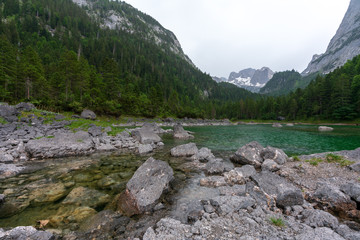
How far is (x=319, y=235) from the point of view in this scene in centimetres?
432

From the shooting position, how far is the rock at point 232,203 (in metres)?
5.76

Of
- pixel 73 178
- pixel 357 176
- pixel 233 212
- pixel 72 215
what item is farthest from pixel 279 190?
pixel 73 178

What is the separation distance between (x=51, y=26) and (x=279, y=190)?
186107mm

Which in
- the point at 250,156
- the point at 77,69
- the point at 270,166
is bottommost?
the point at 270,166

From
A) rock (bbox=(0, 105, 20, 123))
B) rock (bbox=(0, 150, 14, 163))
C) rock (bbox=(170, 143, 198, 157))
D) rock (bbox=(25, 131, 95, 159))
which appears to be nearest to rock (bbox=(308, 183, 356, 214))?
rock (bbox=(170, 143, 198, 157))

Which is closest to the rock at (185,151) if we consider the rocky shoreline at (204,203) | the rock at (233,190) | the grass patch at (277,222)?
the rocky shoreline at (204,203)

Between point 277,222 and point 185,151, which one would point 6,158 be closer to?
point 185,151

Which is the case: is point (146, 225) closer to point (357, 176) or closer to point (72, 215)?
point (72, 215)

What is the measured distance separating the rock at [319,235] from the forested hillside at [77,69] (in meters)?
52.8

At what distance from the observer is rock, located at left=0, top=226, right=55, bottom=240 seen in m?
4.36

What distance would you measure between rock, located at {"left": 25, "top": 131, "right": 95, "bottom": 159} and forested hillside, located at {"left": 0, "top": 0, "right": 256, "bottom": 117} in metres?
33.1

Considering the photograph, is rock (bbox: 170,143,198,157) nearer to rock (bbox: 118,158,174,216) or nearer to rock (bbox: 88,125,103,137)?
rock (bbox: 118,158,174,216)

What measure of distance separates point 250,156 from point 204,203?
8.89m

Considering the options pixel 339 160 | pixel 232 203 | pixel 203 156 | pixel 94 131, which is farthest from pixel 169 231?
pixel 94 131
